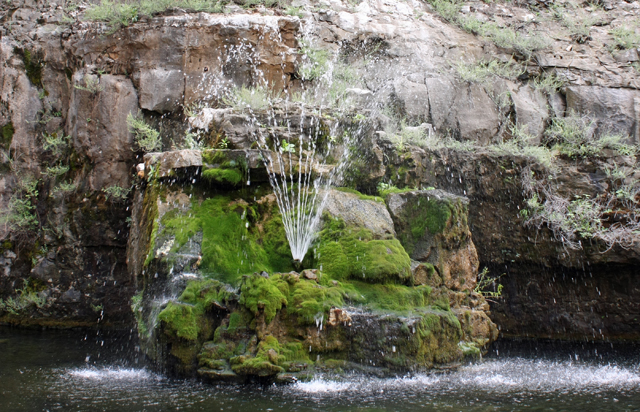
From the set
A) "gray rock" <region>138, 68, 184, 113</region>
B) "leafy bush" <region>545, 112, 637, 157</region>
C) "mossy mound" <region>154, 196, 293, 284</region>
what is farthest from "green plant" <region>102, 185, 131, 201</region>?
"leafy bush" <region>545, 112, 637, 157</region>

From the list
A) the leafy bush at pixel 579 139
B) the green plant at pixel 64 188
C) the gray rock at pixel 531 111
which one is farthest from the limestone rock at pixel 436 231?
the green plant at pixel 64 188

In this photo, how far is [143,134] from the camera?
8.21 meters

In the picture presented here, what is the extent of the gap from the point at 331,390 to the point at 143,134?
19.1ft

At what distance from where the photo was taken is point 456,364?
4.85 meters

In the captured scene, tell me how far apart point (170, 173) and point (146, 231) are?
0.82m

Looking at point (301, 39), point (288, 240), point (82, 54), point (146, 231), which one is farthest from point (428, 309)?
point (82, 54)

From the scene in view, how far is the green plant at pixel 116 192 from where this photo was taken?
8.15 meters

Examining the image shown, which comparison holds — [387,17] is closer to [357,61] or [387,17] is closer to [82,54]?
[357,61]

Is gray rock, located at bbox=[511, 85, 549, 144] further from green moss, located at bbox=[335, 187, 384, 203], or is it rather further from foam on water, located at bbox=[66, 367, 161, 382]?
foam on water, located at bbox=[66, 367, 161, 382]

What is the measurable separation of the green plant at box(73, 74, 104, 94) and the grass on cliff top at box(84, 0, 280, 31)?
1.06 meters

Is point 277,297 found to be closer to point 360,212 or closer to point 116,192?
point 360,212

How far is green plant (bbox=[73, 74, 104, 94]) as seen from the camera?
8344mm

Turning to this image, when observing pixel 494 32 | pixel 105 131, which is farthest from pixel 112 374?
pixel 494 32

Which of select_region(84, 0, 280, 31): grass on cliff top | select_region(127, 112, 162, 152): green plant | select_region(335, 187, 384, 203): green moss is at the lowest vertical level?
select_region(335, 187, 384, 203): green moss
